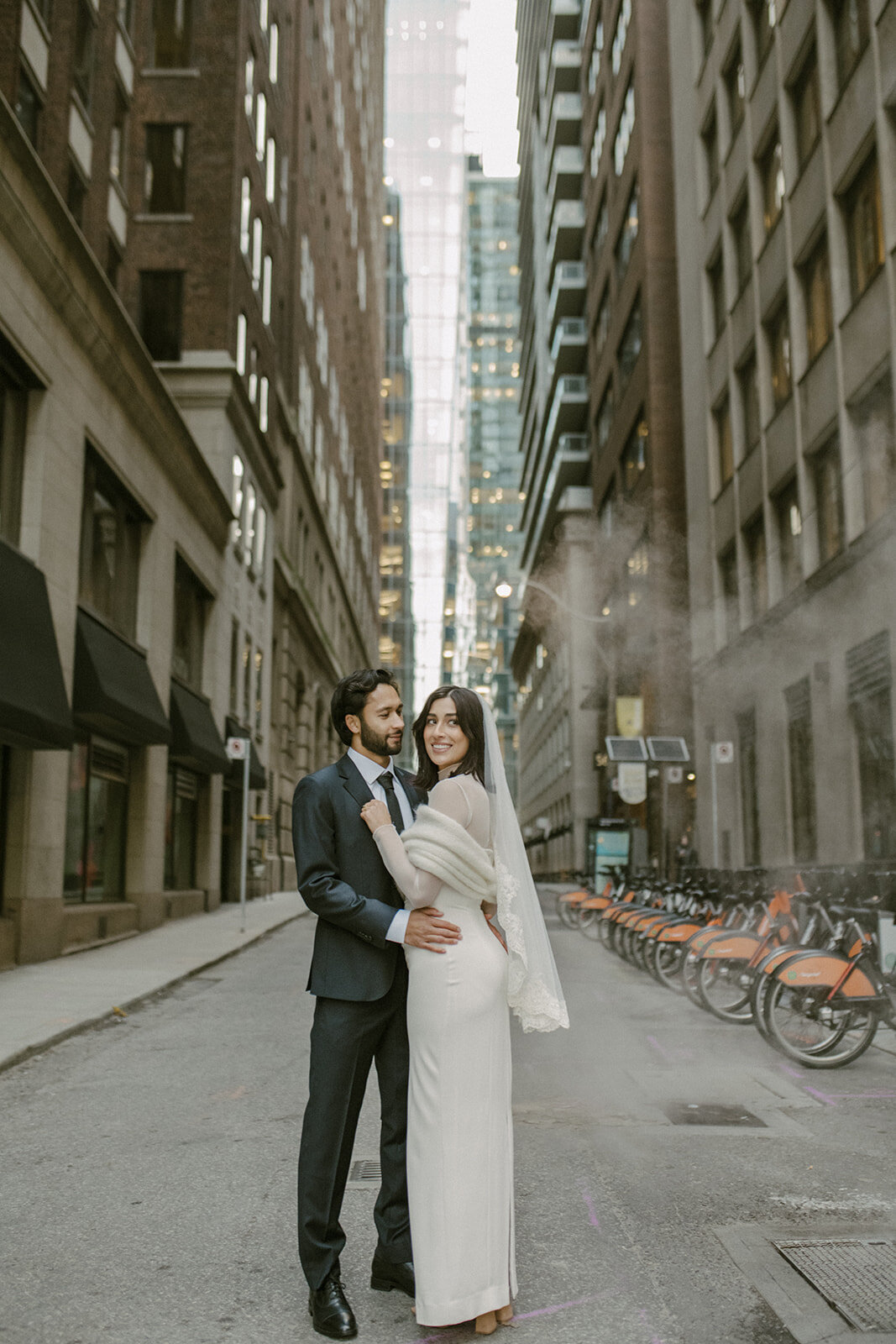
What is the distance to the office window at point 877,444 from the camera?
18078mm

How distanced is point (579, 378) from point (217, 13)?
26.9m

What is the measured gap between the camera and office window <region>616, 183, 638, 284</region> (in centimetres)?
3947

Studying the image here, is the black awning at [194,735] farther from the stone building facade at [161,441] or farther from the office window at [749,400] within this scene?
the office window at [749,400]

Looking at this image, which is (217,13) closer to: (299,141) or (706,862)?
(299,141)

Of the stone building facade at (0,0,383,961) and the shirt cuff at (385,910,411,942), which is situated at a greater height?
the stone building facade at (0,0,383,961)

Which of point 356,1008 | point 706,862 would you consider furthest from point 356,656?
point 356,1008

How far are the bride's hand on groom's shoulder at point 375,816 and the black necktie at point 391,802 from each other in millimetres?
226

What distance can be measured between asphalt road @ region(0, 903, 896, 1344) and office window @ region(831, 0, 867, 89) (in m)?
16.1

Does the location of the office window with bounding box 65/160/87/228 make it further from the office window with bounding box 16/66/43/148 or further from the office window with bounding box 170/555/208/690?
the office window with bounding box 170/555/208/690

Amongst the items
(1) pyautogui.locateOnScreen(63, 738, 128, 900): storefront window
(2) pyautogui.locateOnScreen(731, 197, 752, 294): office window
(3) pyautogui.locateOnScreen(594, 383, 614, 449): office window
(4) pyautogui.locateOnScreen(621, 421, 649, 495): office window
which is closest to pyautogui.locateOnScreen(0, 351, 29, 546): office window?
(1) pyautogui.locateOnScreen(63, 738, 128, 900): storefront window

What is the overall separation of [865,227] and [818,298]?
2438mm

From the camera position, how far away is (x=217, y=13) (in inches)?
1133

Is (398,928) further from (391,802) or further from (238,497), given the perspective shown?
(238,497)

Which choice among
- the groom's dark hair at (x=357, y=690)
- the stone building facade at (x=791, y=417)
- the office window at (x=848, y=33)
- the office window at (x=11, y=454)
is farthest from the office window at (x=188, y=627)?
the groom's dark hair at (x=357, y=690)
